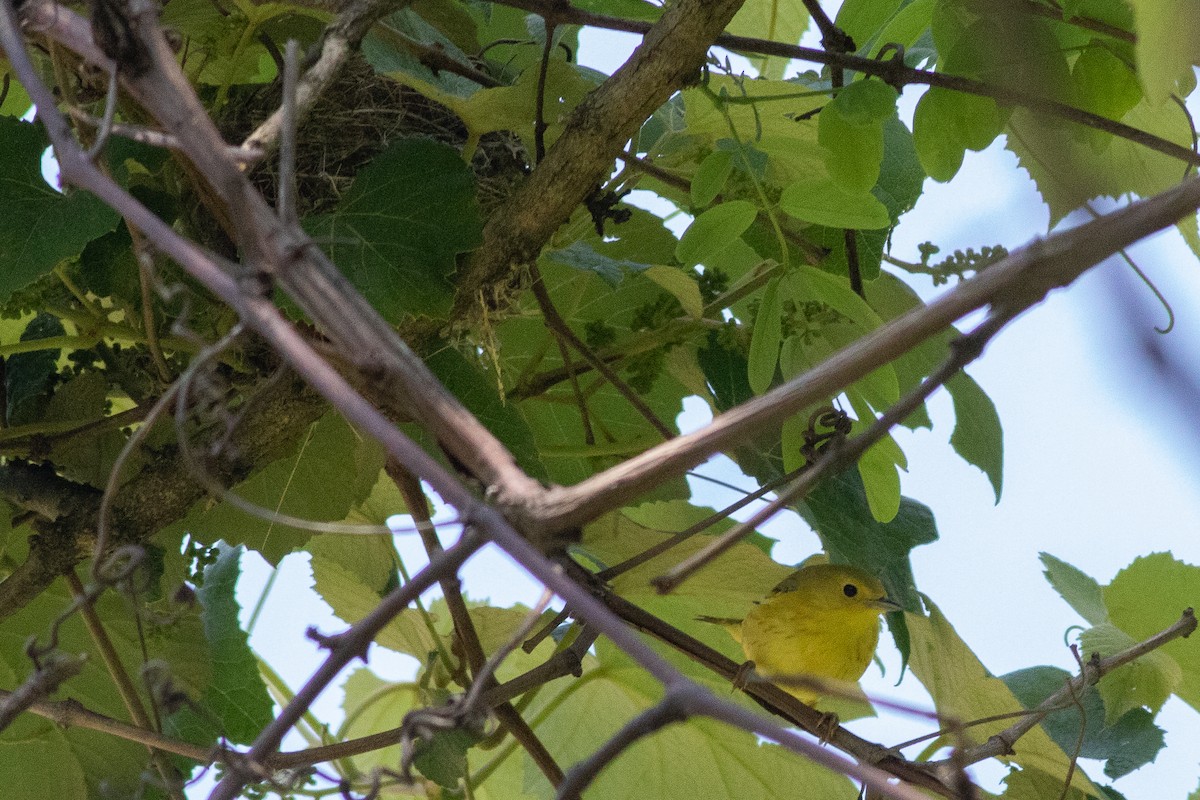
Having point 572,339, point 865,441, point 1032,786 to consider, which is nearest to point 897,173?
point 572,339

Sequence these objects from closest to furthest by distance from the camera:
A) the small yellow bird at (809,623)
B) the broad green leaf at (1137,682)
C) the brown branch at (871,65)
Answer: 1. the brown branch at (871,65)
2. the broad green leaf at (1137,682)
3. the small yellow bird at (809,623)

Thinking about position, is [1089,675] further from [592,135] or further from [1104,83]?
[592,135]

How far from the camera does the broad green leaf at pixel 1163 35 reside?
552 millimetres

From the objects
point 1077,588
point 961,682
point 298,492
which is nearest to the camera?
point 298,492

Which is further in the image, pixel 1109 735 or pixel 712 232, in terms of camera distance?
pixel 1109 735

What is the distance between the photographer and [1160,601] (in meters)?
1.59

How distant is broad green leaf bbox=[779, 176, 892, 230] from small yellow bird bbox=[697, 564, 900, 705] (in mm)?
1265

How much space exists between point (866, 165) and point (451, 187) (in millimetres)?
377

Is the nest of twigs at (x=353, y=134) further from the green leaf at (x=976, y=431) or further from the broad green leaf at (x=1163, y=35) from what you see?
the broad green leaf at (x=1163, y=35)

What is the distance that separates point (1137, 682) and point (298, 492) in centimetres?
103

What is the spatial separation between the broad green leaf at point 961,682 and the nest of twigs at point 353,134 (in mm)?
751

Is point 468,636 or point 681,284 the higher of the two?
point 681,284

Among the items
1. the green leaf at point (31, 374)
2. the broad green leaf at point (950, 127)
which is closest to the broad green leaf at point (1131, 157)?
the broad green leaf at point (950, 127)

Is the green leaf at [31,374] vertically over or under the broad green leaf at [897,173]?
under
